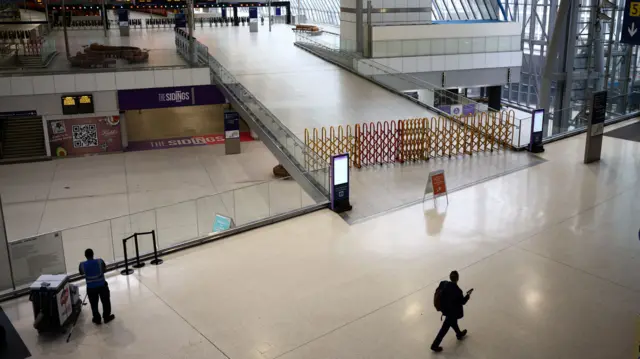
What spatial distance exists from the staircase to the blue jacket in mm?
18929

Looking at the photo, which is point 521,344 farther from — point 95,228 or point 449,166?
point 449,166

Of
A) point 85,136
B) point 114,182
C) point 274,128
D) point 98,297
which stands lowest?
point 114,182

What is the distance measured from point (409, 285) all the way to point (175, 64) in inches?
731

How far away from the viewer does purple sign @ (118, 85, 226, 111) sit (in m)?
26.3

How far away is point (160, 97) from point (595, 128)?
17046 mm

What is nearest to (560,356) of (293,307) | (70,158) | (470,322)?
(470,322)

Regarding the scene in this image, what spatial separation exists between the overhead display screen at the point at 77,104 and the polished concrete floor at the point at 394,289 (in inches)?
604

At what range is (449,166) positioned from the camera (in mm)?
18625

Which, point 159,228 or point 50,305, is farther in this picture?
point 159,228

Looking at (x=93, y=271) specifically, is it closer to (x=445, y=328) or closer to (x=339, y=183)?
(x=445, y=328)

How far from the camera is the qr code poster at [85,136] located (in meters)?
27.3

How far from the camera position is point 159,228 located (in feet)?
43.4

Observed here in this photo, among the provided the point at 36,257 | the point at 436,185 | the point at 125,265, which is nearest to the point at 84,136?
the point at 125,265

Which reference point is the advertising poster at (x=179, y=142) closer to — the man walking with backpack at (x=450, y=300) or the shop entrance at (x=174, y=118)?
the shop entrance at (x=174, y=118)
